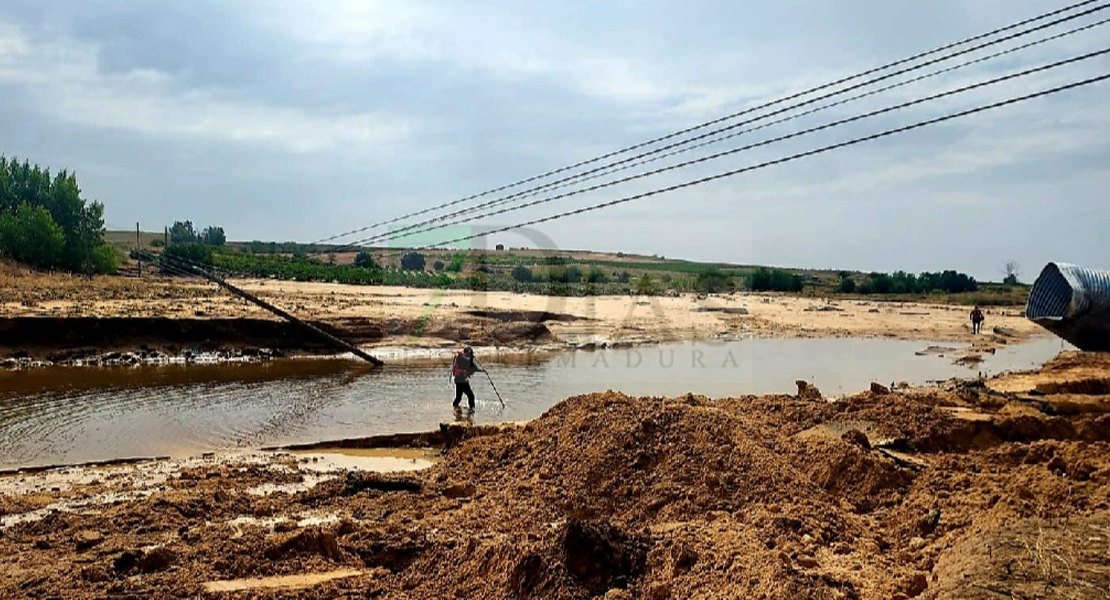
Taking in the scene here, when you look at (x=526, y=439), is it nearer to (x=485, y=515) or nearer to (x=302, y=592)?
(x=485, y=515)

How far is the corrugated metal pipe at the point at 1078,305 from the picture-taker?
877cm

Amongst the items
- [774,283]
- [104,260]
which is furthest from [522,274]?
[104,260]

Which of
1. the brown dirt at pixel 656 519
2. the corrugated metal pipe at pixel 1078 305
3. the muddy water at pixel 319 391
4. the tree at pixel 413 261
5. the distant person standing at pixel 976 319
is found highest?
the tree at pixel 413 261

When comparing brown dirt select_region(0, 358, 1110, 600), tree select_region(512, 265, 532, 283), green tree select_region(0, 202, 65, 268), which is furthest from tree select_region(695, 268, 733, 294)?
brown dirt select_region(0, 358, 1110, 600)

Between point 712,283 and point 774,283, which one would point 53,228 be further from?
point 774,283

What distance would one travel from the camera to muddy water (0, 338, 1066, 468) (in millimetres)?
13062

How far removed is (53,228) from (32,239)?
3.81 ft

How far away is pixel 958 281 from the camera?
85062 mm

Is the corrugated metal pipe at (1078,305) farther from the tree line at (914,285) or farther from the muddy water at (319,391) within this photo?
the tree line at (914,285)

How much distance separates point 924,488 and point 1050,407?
6.01m

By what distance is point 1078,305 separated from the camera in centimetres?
880

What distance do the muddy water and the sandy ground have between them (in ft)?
12.0

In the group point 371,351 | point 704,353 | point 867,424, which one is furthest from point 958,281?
point 867,424

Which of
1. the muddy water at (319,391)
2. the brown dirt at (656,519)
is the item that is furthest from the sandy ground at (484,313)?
the brown dirt at (656,519)
